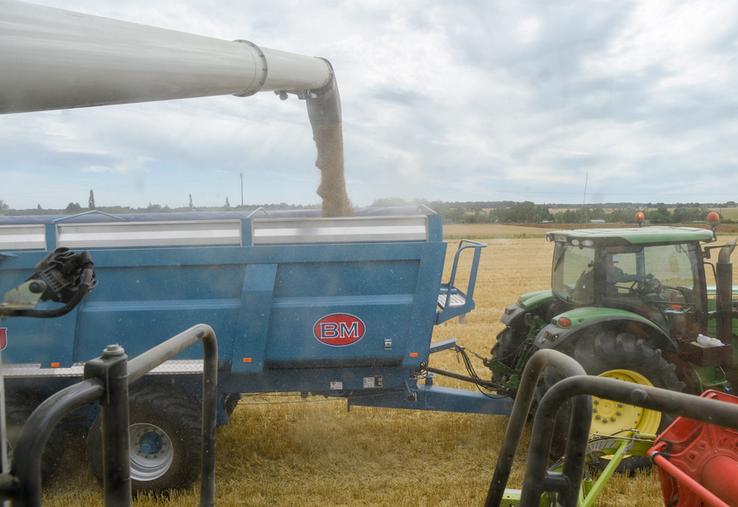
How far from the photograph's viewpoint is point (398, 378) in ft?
13.9

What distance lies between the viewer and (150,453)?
13.0 ft

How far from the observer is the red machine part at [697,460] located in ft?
7.88

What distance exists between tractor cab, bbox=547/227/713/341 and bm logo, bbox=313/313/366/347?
1.85 meters

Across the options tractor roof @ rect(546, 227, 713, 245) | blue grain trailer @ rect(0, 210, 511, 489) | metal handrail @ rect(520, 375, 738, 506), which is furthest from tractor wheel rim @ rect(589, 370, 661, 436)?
metal handrail @ rect(520, 375, 738, 506)

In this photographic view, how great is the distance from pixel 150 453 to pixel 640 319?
3.43 meters

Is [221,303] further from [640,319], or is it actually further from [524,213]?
[524,213]

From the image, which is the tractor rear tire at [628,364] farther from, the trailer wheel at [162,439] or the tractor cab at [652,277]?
the trailer wheel at [162,439]

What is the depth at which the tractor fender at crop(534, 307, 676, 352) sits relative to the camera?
168 inches

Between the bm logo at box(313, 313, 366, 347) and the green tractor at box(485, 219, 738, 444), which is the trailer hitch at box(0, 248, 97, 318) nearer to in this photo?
the bm logo at box(313, 313, 366, 347)

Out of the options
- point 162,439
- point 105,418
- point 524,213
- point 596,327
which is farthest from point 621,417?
point 524,213

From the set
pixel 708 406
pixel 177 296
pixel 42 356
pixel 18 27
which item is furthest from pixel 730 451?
pixel 42 356

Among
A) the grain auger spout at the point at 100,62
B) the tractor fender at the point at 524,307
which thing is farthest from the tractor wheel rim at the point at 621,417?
the grain auger spout at the point at 100,62

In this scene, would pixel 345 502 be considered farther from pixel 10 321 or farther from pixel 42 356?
pixel 10 321

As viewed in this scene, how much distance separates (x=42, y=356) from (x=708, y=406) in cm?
379
